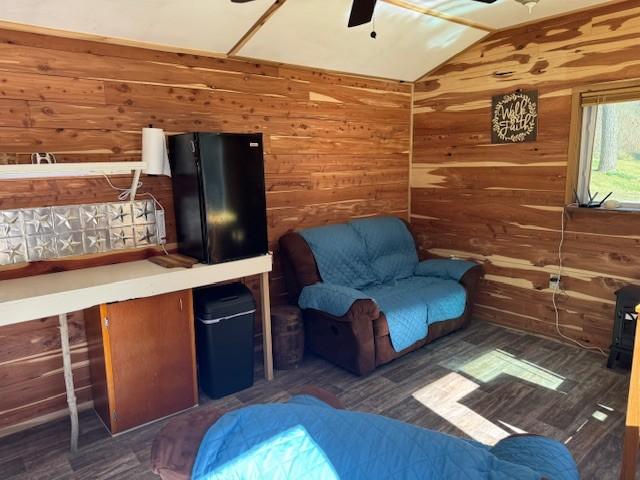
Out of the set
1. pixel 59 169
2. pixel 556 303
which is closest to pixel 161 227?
pixel 59 169

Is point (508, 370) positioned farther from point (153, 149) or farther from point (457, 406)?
point (153, 149)

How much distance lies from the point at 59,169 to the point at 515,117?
10.9 ft

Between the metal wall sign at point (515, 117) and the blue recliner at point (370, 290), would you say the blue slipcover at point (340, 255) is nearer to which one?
the blue recliner at point (370, 290)

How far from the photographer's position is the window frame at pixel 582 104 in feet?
10.1

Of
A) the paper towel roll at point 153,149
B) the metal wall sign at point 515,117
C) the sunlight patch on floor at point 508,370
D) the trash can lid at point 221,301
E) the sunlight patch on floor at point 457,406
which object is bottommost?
the sunlight patch on floor at point 457,406

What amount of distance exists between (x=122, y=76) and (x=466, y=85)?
2847 mm

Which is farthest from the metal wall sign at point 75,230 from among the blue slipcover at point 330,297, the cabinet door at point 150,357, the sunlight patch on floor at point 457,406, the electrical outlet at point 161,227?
the sunlight patch on floor at point 457,406

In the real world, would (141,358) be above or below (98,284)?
below

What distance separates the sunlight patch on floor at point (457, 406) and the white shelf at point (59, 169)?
87.6 inches

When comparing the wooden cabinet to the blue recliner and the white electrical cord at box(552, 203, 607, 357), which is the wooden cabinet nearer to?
the blue recliner

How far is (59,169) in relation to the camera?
2.25 meters

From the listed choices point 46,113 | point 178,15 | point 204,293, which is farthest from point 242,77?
point 204,293

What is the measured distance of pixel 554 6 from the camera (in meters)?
3.12

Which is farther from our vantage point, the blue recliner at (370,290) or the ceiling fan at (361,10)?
the blue recliner at (370,290)
